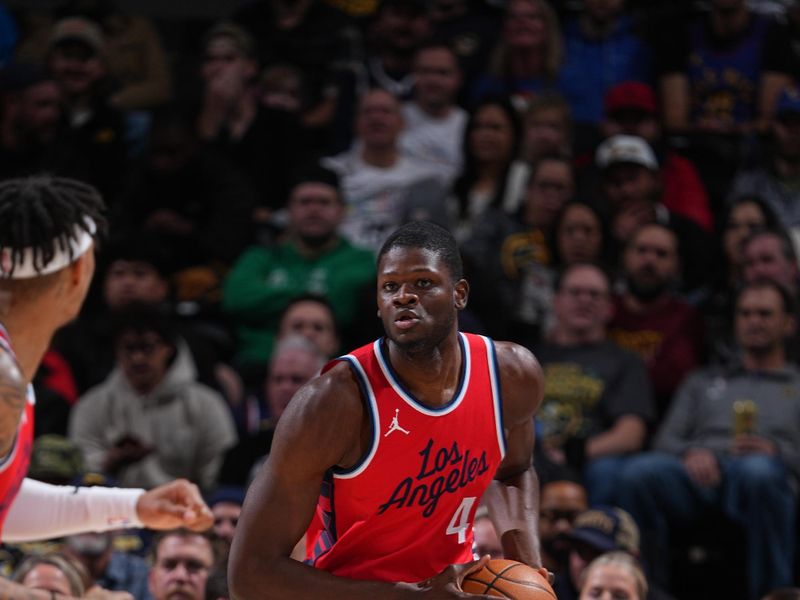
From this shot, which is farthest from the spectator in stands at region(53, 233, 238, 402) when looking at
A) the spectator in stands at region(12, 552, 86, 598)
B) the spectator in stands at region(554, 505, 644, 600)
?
the spectator in stands at region(554, 505, 644, 600)

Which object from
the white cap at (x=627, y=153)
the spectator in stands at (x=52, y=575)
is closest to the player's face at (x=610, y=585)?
the spectator in stands at (x=52, y=575)

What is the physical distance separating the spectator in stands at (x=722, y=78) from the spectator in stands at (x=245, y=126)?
7.89 ft

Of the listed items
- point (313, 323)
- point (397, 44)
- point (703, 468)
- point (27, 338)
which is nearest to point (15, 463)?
point (27, 338)

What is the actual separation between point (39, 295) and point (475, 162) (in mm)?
4931

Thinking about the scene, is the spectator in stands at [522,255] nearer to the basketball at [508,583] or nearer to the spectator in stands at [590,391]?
the spectator in stands at [590,391]

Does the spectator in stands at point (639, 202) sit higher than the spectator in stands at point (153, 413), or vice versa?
the spectator in stands at point (639, 202)

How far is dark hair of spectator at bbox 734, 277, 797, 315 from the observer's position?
7453 millimetres

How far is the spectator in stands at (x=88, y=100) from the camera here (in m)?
8.94

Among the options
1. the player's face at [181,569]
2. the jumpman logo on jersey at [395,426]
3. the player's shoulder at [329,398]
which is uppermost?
the player's shoulder at [329,398]

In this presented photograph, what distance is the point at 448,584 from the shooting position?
12.0 feet

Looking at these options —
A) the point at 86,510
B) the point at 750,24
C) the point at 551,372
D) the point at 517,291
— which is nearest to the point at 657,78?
the point at 750,24

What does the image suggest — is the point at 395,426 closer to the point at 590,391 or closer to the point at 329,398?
the point at 329,398

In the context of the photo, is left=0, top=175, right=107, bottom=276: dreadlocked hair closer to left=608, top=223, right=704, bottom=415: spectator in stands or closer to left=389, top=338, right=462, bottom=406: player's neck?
left=389, top=338, right=462, bottom=406: player's neck

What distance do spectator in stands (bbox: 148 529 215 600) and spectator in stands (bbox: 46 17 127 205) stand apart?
337 cm
